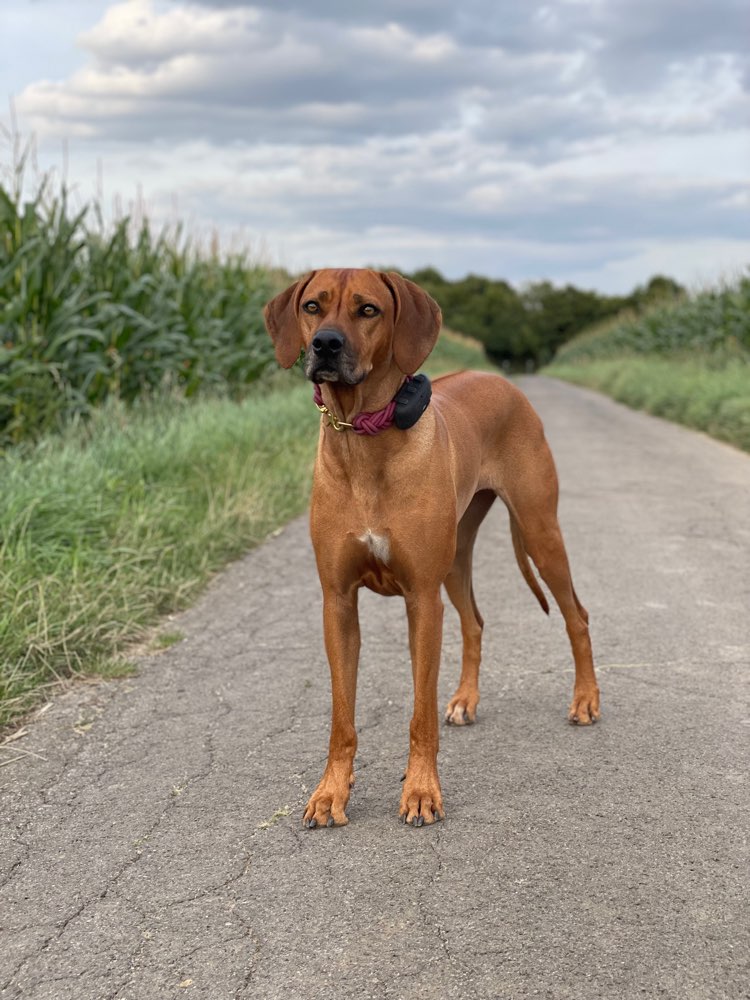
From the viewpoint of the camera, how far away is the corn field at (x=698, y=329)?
1902cm

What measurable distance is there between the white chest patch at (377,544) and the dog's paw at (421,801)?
667 mm

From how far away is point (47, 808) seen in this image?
3.25m

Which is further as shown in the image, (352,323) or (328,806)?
(328,806)

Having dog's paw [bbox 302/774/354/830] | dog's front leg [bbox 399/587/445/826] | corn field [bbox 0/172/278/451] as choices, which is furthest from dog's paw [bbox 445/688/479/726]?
corn field [bbox 0/172/278/451]

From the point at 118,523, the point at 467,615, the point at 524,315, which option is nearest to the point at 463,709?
the point at 467,615

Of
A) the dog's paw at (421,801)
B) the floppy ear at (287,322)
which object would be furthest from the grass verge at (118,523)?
→ the floppy ear at (287,322)

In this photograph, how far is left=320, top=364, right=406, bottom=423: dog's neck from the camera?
306 cm

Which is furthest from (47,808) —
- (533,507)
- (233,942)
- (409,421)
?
(533,507)

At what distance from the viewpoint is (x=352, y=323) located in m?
2.95

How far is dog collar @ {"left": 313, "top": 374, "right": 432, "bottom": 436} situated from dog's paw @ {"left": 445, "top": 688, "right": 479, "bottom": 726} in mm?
1286

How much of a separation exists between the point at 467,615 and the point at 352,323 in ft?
4.78

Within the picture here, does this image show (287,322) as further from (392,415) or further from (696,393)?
(696,393)

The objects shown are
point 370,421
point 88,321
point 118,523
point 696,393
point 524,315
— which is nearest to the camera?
point 370,421

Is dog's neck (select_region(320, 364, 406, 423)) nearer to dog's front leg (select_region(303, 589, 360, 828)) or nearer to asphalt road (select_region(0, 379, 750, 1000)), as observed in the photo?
dog's front leg (select_region(303, 589, 360, 828))
